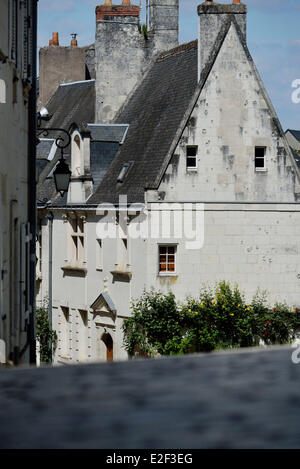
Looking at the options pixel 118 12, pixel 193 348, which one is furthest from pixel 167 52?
pixel 193 348

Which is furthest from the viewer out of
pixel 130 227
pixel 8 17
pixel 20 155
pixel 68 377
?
pixel 130 227

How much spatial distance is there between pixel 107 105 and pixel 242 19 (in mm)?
7778

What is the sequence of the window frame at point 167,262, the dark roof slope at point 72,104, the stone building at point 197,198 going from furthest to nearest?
the dark roof slope at point 72,104 → the stone building at point 197,198 → the window frame at point 167,262

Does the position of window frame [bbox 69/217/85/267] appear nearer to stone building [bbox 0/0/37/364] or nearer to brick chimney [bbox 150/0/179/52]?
brick chimney [bbox 150/0/179/52]

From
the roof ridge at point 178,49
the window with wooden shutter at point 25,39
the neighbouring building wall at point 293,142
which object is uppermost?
the neighbouring building wall at point 293,142

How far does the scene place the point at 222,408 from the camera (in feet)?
13.5

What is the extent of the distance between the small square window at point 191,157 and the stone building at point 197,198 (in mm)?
35

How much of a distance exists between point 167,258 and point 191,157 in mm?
3120

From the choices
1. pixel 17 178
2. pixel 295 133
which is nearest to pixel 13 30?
pixel 17 178

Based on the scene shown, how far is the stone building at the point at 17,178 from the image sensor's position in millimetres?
12598

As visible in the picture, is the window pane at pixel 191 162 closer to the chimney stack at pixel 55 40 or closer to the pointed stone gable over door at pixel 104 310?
the pointed stone gable over door at pixel 104 310

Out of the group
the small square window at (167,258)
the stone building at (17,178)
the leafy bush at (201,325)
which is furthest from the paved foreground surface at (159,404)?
the small square window at (167,258)

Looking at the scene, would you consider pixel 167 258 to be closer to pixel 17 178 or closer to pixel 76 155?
pixel 76 155

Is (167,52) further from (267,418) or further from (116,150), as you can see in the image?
(267,418)
